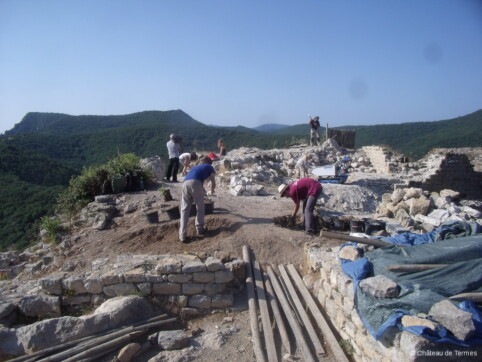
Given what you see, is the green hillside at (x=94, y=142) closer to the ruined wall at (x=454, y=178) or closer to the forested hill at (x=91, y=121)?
the forested hill at (x=91, y=121)

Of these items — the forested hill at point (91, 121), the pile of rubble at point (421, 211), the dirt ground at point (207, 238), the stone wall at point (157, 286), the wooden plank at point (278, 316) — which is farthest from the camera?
the forested hill at point (91, 121)

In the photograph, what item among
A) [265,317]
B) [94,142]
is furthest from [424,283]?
[94,142]

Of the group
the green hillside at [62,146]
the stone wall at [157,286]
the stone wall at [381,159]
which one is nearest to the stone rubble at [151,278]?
the stone wall at [157,286]

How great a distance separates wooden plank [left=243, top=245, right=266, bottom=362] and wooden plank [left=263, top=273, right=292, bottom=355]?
0.23 metres

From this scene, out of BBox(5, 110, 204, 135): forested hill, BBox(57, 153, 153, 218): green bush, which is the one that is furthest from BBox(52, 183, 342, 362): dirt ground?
BBox(5, 110, 204, 135): forested hill

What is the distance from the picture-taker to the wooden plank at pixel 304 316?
4.18 metres

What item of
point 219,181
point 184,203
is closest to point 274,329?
point 184,203

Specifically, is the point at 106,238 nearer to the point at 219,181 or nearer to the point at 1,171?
the point at 219,181

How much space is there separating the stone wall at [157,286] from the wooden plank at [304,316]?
0.85 meters

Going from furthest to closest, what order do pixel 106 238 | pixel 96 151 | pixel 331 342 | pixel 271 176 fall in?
pixel 96 151
pixel 271 176
pixel 106 238
pixel 331 342

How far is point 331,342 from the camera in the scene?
4.20m

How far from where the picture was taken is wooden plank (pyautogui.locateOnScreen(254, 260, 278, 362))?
414 centimetres

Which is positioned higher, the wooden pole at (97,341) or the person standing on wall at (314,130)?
the person standing on wall at (314,130)

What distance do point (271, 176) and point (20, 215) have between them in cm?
1350
